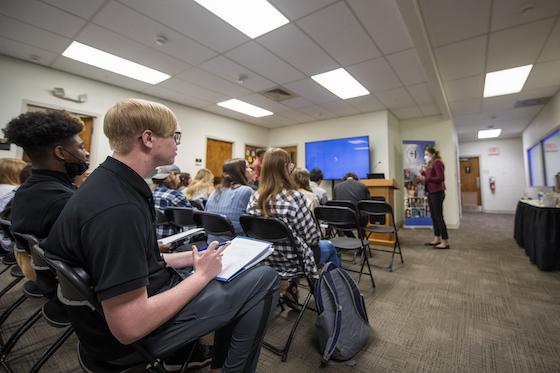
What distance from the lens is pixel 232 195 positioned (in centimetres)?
184

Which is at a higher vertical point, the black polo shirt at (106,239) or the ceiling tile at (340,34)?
the ceiling tile at (340,34)

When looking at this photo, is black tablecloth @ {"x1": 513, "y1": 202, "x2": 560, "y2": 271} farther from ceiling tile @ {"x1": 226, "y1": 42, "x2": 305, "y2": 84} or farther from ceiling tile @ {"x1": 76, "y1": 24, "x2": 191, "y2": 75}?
ceiling tile @ {"x1": 76, "y1": 24, "x2": 191, "y2": 75}

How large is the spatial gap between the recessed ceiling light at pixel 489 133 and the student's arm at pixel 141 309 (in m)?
10.0

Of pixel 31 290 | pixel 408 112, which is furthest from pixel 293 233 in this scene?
pixel 408 112

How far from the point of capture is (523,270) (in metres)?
2.77

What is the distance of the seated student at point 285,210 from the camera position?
1498 mm

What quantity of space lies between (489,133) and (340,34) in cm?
821

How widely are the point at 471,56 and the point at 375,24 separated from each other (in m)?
1.75

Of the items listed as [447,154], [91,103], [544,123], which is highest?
[91,103]

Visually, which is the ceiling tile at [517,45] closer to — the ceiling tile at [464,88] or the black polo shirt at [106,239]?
the ceiling tile at [464,88]

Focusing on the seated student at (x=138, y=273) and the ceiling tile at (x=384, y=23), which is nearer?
the seated student at (x=138, y=273)

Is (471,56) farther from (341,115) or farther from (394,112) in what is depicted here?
(341,115)

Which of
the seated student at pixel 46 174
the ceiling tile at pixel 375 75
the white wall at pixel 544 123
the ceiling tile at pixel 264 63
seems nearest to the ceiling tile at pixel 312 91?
the ceiling tile at pixel 264 63

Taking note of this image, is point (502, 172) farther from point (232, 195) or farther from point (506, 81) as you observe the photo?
point (232, 195)
